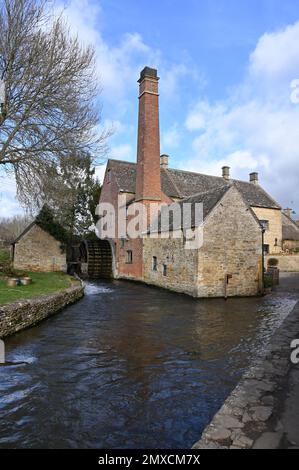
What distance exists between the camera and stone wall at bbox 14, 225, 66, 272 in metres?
21.3

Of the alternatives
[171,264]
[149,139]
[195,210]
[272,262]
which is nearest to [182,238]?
[195,210]

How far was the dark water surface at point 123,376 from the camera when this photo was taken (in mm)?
4262

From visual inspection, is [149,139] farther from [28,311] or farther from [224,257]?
[28,311]

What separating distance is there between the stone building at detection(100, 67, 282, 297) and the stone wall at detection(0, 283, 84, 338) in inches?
249

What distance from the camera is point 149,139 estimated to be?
21.9m

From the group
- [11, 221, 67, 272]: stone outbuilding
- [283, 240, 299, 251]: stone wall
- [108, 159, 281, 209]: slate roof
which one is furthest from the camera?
[283, 240, 299, 251]: stone wall

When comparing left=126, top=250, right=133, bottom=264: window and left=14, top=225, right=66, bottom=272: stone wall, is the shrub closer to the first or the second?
left=126, top=250, right=133, bottom=264: window

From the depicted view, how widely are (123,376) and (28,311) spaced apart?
4561mm

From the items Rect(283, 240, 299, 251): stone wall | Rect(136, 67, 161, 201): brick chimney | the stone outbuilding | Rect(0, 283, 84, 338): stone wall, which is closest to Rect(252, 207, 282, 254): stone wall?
Rect(283, 240, 299, 251): stone wall

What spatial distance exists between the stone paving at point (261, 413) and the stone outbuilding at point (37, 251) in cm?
1899

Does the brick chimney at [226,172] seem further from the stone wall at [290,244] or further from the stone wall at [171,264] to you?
the stone wall at [171,264]

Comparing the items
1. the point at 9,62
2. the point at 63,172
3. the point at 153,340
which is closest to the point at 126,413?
the point at 153,340

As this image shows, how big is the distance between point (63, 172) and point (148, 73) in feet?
37.3

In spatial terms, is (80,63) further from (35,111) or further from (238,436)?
(238,436)
